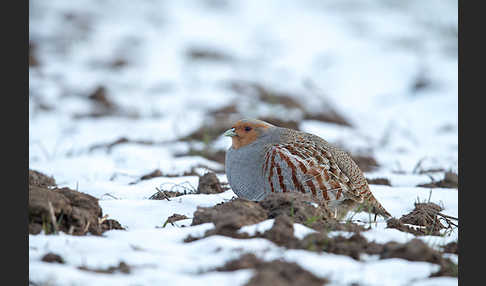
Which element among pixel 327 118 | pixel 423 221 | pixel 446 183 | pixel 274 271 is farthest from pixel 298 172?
pixel 327 118

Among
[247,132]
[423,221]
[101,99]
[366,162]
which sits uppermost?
[101,99]

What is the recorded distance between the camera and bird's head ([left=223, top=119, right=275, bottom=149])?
4.49 m

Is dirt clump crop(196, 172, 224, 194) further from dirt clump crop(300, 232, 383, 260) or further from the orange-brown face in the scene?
dirt clump crop(300, 232, 383, 260)

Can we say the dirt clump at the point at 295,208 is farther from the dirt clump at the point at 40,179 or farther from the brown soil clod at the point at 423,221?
the dirt clump at the point at 40,179

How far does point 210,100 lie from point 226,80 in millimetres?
1266

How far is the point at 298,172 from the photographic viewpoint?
13.3 ft

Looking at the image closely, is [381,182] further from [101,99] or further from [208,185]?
[101,99]

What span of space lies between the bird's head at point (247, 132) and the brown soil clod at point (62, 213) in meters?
1.46

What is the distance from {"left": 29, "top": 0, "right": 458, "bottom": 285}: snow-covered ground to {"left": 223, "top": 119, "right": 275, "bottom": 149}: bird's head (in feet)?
1.51

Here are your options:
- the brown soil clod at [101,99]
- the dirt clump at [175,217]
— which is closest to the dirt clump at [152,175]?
the dirt clump at [175,217]

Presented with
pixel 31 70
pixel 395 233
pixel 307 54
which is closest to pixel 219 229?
pixel 395 233

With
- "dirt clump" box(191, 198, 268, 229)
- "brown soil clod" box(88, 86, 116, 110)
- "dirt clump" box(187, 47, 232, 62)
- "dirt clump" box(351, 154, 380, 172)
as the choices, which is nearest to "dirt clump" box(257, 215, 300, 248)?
"dirt clump" box(191, 198, 268, 229)

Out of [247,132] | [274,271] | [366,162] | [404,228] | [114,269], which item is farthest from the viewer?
[366,162]

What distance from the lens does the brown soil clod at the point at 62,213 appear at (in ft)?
9.98
